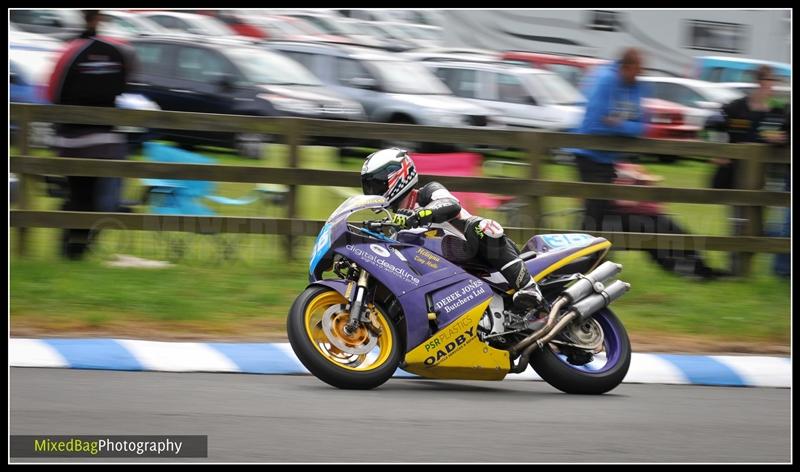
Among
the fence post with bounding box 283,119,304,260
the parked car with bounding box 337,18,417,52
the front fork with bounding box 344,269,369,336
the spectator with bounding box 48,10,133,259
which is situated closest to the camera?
the front fork with bounding box 344,269,369,336

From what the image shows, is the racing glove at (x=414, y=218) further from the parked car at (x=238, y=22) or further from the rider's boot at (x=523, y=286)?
the parked car at (x=238, y=22)

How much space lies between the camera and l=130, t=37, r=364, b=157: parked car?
53.6 feet

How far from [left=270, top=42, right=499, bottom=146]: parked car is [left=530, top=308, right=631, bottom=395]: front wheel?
10240 millimetres

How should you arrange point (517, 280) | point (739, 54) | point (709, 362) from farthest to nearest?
point (739, 54)
point (709, 362)
point (517, 280)

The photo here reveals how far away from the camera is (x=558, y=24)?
22719 millimetres

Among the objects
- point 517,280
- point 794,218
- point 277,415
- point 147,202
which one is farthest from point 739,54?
point 277,415

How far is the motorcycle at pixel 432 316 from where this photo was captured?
6.55 m

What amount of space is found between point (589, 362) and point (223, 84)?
34.8 feet

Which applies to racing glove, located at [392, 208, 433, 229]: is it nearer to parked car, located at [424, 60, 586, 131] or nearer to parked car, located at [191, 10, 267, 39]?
parked car, located at [424, 60, 586, 131]

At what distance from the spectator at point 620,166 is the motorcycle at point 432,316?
3143 mm

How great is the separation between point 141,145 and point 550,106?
944 centimetres

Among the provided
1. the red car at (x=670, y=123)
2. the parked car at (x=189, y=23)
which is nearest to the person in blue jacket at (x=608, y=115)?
the red car at (x=670, y=123)

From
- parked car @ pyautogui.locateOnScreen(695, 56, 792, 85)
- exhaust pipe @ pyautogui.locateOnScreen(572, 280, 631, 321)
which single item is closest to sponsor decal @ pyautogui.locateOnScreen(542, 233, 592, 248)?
exhaust pipe @ pyautogui.locateOnScreen(572, 280, 631, 321)

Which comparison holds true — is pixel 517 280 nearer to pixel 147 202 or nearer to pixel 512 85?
pixel 147 202
